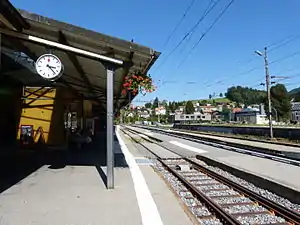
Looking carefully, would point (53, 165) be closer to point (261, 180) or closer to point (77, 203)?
point (77, 203)

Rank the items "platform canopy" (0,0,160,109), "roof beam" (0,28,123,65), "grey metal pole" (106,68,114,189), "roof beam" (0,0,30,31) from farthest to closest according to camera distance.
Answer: "grey metal pole" (106,68,114,189), "roof beam" (0,28,123,65), "platform canopy" (0,0,160,109), "roof beam" (0,0,30,31)

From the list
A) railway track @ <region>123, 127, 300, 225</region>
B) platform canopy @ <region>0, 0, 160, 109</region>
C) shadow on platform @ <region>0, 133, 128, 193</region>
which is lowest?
railway track @ <region>123, 127, 300, 225</region>

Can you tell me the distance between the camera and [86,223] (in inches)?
218

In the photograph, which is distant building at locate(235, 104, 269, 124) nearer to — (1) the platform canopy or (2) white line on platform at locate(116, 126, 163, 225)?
(2) white line on platform at locate(116, 126, 163, 225)

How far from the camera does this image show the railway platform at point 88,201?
19.1 ft

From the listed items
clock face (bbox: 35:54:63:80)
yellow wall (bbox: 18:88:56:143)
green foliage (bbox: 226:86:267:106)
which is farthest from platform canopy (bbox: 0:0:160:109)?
green foliage (bbox: 226:86:267:106)

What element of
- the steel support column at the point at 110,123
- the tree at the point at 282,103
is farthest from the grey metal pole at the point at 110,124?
the tree at the point at 282,103

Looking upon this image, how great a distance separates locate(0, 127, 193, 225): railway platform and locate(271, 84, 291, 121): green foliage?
96.9 metres

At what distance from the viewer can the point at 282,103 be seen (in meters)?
101

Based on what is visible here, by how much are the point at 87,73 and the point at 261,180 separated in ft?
21.9

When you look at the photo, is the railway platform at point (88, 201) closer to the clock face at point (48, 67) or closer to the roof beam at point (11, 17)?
the clock face at point (48, 67)

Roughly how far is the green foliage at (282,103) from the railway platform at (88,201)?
9692 cm

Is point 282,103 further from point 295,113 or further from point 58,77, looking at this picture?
point 58,77

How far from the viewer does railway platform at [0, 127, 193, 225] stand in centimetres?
582
